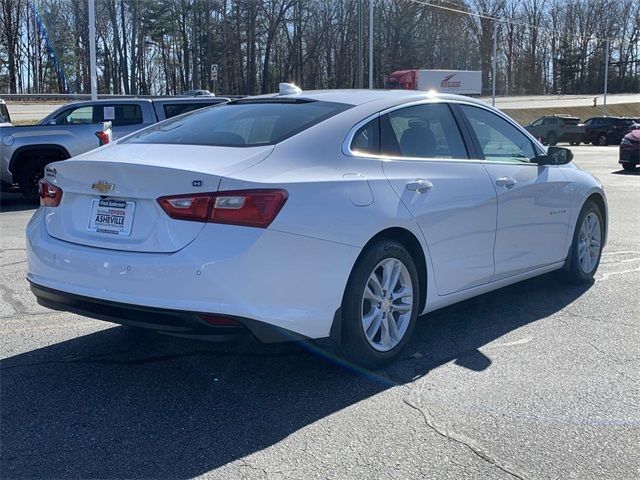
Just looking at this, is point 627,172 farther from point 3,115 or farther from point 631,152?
point 3,115

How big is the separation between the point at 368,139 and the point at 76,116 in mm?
10531

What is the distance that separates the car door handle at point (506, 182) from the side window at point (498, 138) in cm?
19

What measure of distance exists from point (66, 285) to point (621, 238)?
24.4 feet

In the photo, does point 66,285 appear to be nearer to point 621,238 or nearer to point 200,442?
point 200,442

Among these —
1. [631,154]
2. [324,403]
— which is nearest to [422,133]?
[324,403]

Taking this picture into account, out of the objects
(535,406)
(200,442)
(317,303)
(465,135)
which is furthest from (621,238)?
(200,442)

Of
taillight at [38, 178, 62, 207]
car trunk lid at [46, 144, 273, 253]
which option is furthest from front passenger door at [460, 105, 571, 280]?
taillight at [38, 178, 62, 207]

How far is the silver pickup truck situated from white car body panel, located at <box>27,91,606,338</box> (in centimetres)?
858

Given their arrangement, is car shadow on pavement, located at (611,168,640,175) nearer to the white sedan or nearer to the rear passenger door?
the white sedan

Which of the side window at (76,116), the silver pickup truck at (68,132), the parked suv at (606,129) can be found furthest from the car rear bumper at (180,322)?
the parked suv at (606,129)

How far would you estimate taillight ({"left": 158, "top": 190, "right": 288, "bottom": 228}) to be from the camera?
3545 mm

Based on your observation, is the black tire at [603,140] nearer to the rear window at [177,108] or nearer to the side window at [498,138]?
the rear window at [177,108]

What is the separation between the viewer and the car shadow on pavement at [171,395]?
3.24m

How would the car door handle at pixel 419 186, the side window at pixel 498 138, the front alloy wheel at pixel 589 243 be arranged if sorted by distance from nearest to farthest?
the car door handle at pixel 419 186, the side window at pixel 498 138, the front alloy wheel at pixel 589 243
